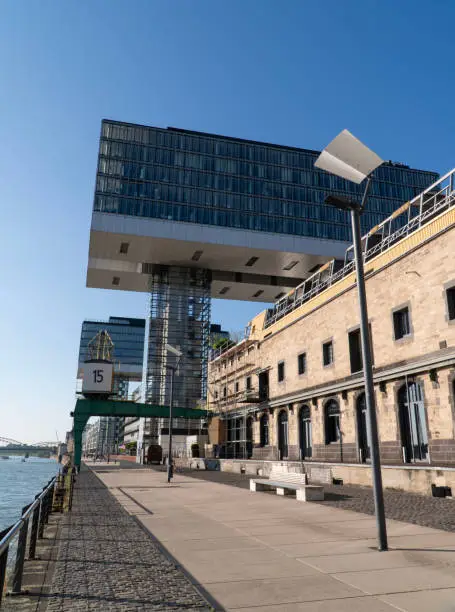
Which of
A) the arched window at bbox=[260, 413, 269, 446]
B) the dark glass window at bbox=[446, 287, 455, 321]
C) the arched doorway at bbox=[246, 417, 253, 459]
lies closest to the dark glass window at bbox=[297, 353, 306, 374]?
the arched window at bbox=[260, 413, 269, 446]

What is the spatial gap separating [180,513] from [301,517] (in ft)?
11.5

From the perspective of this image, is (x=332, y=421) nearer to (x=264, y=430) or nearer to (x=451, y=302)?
(x=451, y=302)

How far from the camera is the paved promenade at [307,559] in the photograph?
18.6 ft

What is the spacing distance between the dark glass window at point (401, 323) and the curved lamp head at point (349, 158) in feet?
45.0

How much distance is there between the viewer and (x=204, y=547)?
8.92m

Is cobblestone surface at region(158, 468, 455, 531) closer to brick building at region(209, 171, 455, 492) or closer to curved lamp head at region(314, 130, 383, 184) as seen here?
brick building at region(209, 171, 455, 492)

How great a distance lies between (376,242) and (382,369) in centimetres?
1715

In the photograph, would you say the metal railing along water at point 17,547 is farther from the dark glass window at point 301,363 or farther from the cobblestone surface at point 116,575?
the dark glass window at point 301,363

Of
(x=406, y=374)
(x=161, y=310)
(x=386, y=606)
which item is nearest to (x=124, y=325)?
(x=161, y=310)

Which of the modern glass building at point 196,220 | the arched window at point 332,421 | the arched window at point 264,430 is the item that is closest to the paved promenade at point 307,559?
the arched window at point 332,421

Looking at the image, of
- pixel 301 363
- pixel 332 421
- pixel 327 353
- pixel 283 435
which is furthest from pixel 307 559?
pixel 283 435

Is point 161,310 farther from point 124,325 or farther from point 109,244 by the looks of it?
point 124,325

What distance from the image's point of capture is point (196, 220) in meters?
60.3

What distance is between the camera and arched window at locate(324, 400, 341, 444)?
2745cm
